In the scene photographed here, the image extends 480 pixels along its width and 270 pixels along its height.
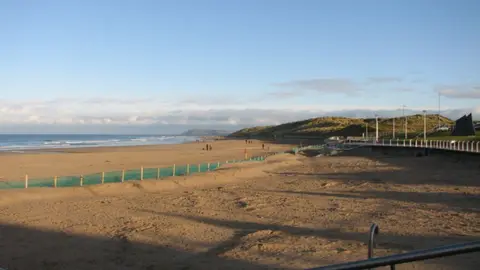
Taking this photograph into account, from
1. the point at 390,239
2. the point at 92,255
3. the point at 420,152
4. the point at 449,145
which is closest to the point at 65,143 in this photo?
the point at 420,152

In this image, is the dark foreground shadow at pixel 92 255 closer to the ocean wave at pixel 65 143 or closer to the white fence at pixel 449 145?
the white fence at pixel 449 145

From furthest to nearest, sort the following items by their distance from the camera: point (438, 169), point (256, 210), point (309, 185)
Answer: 1. point (438, 169)
2. point (309, 185)
3. point (256, 210)

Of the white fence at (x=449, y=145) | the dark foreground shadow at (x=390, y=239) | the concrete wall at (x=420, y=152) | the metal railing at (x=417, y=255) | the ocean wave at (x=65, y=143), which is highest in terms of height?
the metal railing at (x=417, y=255)

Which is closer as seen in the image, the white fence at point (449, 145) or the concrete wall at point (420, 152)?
the concrete wall at point (420, 152)

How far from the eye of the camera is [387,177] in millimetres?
23000

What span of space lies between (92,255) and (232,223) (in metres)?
4.12

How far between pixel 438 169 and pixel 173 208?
1804cm

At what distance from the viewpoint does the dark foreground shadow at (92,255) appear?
8.37m

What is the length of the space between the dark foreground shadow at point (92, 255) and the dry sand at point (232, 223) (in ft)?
0.07

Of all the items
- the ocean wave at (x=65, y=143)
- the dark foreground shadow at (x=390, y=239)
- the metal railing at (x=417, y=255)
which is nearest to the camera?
the metal railing at (x=417, y=255)

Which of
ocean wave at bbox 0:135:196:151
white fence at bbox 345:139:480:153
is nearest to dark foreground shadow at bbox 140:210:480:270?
white fence at bbox 345:139:480:153

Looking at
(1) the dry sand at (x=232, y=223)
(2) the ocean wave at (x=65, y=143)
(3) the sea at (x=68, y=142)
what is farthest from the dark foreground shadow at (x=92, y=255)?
(2) the ocean wave at (x=65, y=143)

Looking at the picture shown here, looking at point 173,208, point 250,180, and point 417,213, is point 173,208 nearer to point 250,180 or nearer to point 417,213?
point 417,213

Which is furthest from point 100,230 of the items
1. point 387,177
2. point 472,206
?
point 387,177
